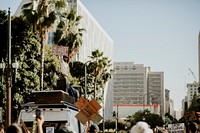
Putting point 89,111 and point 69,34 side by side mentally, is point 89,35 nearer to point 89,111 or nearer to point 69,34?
point 69,34

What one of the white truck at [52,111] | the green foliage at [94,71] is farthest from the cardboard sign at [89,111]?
the green foliage at [94,71]

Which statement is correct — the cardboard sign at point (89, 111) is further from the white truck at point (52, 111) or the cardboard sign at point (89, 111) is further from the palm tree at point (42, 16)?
the palm tree at point (42, 16)

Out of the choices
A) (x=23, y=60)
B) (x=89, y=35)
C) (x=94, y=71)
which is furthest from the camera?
(x=89, y=35)

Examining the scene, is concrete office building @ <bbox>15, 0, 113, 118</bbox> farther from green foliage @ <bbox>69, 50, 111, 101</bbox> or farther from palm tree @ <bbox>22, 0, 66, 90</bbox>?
palm tree @ <bbox>22, 0, 66, 90</bbox>

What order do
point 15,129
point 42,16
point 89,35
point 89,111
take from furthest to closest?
point 89,35 → point 42,16 → point 89,111 → point 15,129

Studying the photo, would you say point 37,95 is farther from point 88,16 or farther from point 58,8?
point 88,16

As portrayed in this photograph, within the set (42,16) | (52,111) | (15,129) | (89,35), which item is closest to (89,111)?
(52,111)

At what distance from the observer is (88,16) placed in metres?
121

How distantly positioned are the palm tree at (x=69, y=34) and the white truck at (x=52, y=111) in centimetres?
2306

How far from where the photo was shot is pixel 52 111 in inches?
574

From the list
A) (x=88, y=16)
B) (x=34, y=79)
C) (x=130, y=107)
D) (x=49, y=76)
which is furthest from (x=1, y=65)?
(x=130, y=107)

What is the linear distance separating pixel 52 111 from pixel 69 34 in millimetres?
26432

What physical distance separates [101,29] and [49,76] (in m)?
101

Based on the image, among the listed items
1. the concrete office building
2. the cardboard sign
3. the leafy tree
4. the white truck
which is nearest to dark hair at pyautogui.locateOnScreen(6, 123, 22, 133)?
the cardboard sign
